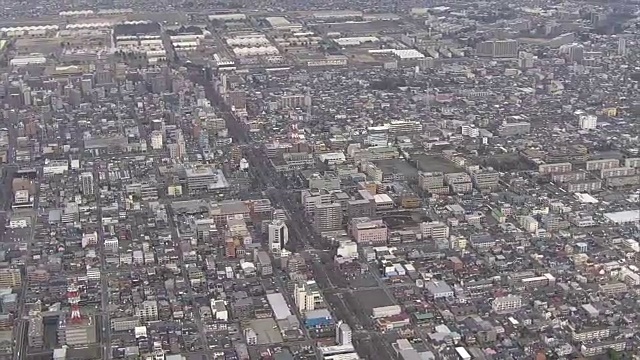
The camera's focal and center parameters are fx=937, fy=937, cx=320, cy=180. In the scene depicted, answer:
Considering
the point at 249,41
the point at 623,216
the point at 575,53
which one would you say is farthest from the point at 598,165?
the point at 249,41

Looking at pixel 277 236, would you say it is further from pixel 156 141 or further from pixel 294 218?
pixel 156 141

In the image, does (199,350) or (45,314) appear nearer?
(199,350)

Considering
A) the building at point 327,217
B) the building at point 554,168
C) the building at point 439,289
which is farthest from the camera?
the building at point 554,168

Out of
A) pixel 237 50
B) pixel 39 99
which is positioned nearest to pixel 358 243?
pixel 39 99

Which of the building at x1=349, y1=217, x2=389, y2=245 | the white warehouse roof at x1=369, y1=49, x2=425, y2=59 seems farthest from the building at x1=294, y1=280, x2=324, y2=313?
the white warehouse roof at x1=369, y1=49, x2=425, y2=59

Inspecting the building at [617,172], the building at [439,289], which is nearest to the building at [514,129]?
the building at [617,172]

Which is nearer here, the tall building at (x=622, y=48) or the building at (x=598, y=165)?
the building at (x=598, y=165)

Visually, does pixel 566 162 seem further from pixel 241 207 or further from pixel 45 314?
pixel 45 314

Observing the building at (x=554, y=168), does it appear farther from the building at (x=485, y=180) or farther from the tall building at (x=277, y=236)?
the tall building at (x=277, y=236)
